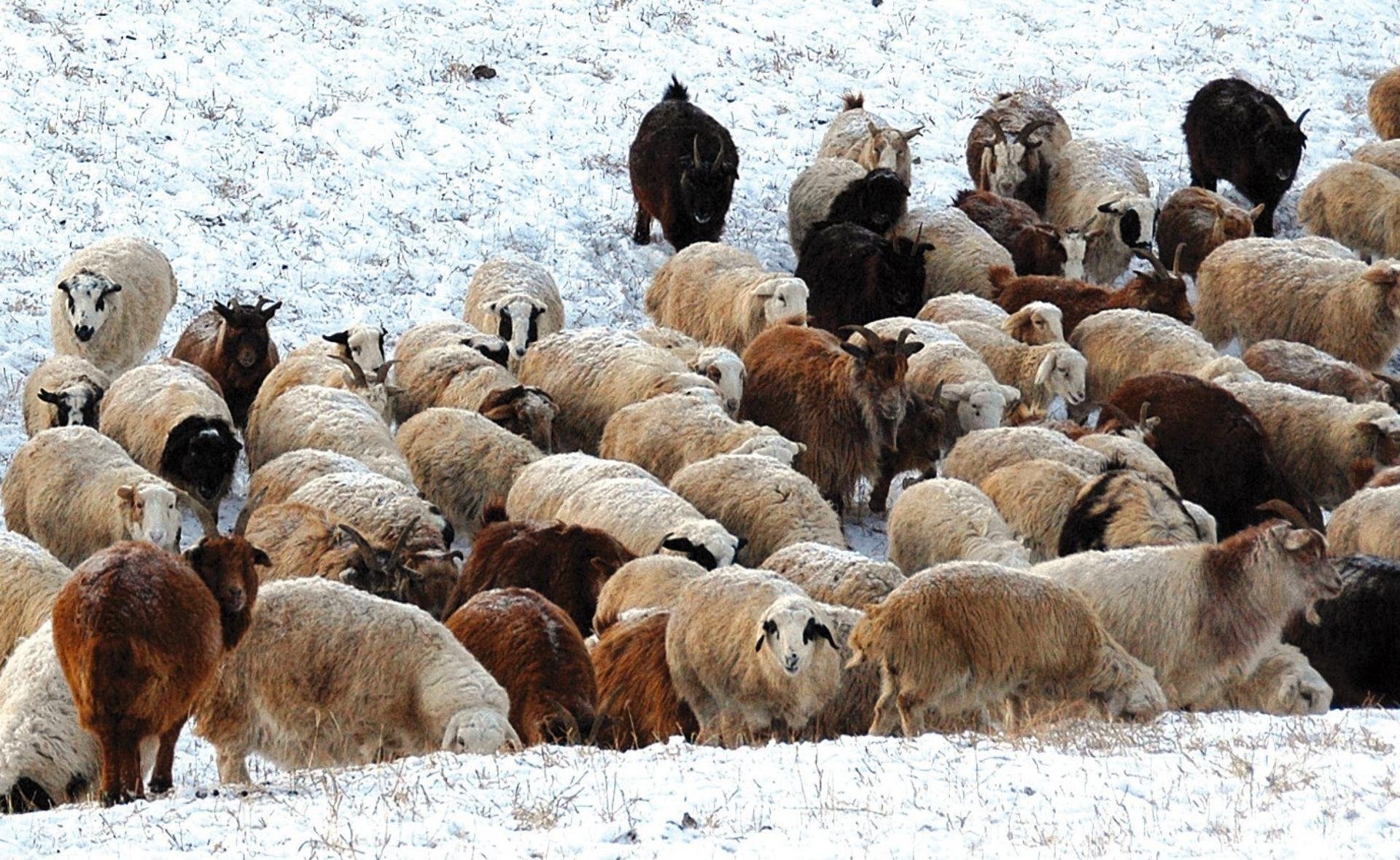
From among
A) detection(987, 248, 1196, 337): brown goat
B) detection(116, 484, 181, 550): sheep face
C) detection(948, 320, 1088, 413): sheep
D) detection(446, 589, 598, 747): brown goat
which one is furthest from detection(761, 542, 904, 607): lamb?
detection(987, 248, 1196, 337): brown goat

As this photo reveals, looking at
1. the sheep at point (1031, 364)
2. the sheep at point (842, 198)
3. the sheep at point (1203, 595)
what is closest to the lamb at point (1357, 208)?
the sheep at point (842, 198)

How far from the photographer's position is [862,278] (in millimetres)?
16016

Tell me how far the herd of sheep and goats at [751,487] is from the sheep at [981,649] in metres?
0.02

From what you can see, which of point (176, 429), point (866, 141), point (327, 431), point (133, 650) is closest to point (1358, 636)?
point (327, 431)

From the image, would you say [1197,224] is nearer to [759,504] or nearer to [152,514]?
[759,504]

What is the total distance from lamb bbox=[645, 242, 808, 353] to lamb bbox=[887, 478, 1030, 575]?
343 cm

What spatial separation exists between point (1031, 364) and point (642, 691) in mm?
6164

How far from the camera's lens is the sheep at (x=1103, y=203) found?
17.7 meters

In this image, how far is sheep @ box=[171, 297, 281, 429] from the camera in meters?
13.9

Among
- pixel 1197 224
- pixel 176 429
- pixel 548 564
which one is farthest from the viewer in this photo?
pixel 1197 224

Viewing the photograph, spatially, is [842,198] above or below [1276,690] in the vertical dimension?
above

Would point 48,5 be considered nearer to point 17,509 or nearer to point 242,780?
point 17,509

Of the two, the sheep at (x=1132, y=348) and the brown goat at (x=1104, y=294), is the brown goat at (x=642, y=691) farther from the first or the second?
the brown goat at (x=1104, y=294)

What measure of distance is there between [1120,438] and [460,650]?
228 inches
